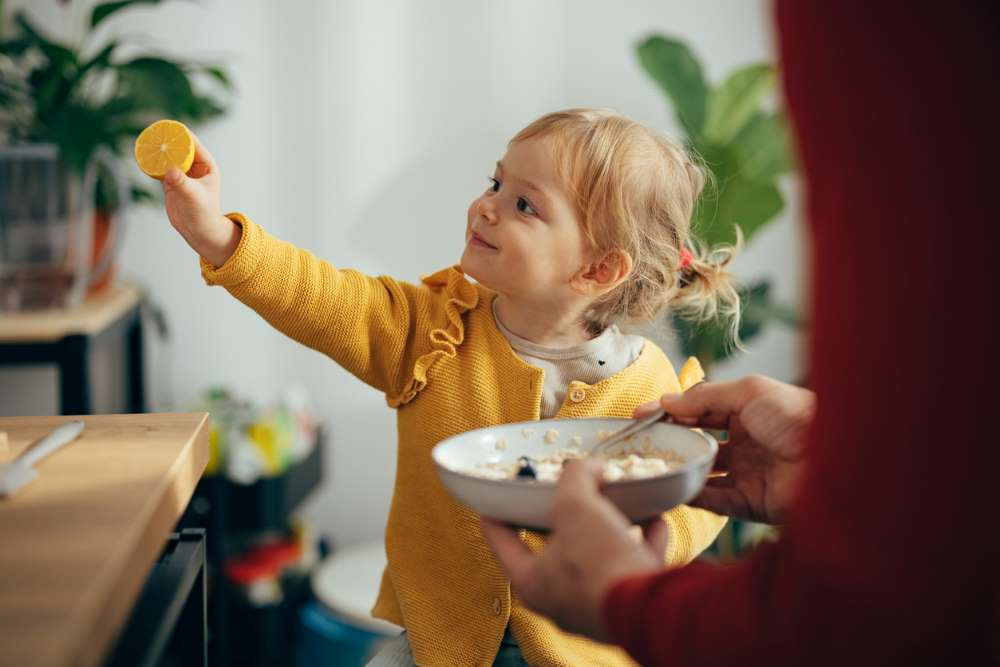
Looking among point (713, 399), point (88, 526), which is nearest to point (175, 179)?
point (88, 526)

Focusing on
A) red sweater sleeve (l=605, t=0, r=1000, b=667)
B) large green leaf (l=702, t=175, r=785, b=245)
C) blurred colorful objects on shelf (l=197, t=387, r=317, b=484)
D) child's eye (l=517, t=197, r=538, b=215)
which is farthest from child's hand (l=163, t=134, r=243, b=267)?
large green leaf (l=702, t=175, r=785, b=245)

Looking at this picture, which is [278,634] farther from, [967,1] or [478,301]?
[967,1]

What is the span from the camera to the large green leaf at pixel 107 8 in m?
1.98

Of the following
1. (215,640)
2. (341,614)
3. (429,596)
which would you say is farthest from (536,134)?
(215,640)

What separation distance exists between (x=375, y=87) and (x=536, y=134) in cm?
141

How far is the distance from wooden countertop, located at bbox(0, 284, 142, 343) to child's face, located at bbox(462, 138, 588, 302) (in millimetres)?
1014

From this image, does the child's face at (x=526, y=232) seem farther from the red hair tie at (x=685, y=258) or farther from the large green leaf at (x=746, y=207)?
the large green leaf at (x=746, y=207)

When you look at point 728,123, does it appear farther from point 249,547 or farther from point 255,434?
point 249,547

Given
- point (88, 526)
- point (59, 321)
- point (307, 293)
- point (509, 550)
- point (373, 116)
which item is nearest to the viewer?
point (88, 526)

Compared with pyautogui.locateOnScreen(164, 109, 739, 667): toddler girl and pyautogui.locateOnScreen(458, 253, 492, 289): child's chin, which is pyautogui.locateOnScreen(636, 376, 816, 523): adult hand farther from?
pyautogui.locateOnScreen(458, 253, 492, 289): child's chin

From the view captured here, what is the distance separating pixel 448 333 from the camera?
121 centimetres

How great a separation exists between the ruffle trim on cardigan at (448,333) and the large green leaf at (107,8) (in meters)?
1.11

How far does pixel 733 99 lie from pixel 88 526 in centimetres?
193

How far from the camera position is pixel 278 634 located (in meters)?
2.33
